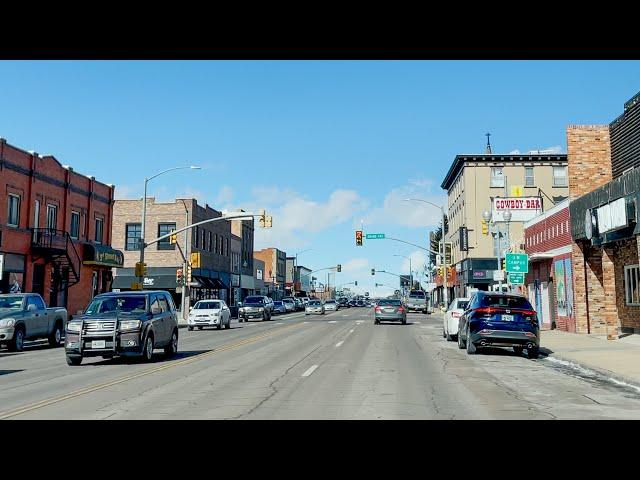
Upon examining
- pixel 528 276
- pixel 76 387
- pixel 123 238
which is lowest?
pixel 76 387

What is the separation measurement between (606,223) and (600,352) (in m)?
6.26

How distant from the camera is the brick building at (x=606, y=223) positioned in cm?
2305

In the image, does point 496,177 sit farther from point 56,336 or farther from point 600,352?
point 56,336

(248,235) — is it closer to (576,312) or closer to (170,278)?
(170,278)

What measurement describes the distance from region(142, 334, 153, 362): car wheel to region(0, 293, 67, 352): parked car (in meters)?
7.00

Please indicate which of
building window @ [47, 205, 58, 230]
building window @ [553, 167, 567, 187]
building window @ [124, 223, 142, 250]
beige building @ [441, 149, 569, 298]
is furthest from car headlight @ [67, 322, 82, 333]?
Answer: building window @ [553, 167, 567, 187]

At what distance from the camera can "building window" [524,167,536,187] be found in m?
62.9

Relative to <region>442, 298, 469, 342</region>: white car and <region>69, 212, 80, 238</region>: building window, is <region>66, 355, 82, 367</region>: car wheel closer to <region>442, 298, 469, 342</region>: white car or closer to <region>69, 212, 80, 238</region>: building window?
<region>442, 298, 469, 342</region>: white car

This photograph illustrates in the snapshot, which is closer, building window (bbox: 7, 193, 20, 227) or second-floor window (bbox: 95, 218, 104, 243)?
building window (bbox: 7, 193, 20, 227)

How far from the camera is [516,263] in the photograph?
89.0 feet

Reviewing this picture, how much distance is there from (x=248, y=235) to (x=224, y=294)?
43.1 ft

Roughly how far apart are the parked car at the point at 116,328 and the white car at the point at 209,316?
18898 mm

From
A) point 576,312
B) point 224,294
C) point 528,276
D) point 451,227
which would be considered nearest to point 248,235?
point 224,294
